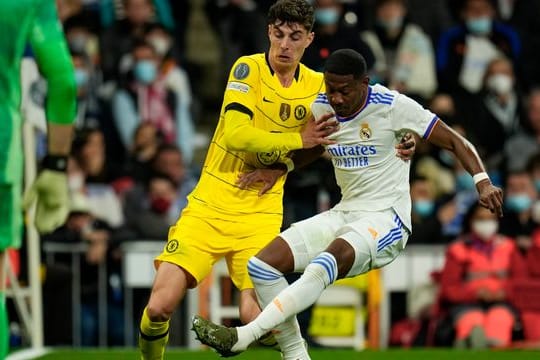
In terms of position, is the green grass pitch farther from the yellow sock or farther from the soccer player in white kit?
the soccer player in white kit

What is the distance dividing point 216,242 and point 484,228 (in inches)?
211

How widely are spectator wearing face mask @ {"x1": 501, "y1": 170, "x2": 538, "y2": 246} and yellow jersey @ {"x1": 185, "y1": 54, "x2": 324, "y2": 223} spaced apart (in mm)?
5692

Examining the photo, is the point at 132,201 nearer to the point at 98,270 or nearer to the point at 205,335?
the point at 98,270

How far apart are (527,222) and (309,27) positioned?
623 centimetres

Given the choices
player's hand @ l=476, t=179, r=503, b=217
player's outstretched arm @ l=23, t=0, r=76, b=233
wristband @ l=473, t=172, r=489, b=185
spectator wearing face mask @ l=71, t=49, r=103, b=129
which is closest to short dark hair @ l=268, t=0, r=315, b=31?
wristband @ l=473, t=172, r=489, b=185

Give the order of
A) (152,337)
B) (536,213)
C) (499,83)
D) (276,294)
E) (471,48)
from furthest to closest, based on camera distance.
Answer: (471,48)
(499,83)
(536,213)
(152,337)
(276,294)

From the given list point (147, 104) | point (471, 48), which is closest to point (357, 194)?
point (147, 104)

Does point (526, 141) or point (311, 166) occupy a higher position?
point (526, 141)

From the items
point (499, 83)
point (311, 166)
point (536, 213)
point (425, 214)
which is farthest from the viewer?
point (499, 83)

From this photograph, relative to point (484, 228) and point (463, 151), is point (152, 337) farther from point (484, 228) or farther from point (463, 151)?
point (484, 228)

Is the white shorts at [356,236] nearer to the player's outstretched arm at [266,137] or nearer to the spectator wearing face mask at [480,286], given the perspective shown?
the player's outstretched arm at [266,137]

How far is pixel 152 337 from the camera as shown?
10.1m

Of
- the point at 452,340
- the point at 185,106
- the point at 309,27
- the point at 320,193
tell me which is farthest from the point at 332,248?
the point at 185,106

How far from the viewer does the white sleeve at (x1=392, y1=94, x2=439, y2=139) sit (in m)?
9.77
